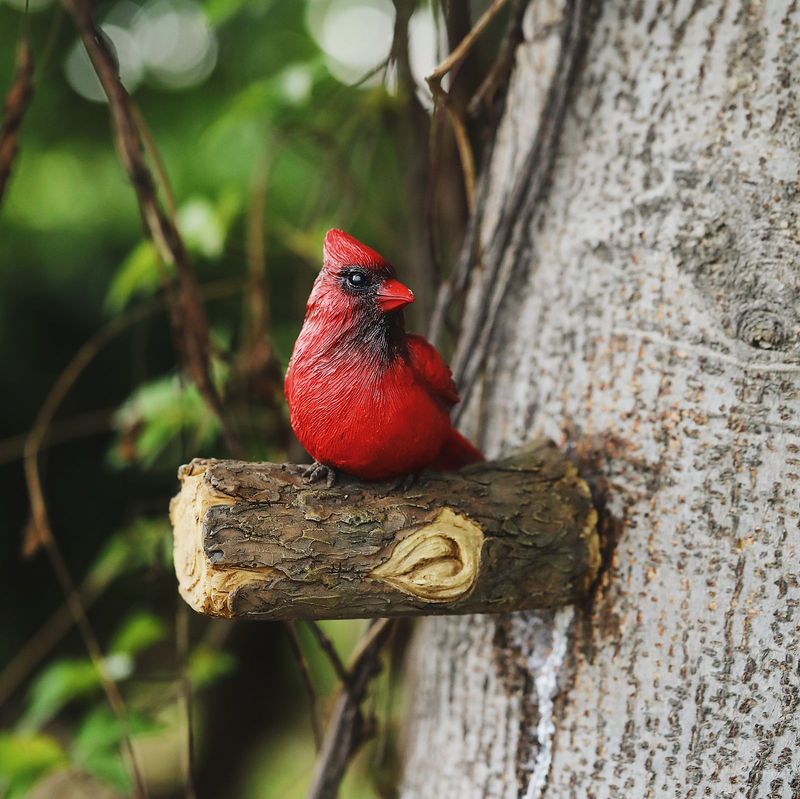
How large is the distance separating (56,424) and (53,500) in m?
0.33

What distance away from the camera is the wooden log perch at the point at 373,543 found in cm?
77

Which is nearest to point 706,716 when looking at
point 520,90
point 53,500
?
point 520,90

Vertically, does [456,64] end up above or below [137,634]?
above

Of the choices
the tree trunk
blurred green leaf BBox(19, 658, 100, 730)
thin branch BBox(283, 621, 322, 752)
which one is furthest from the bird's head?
blurred green leaf BBox(19, 658, 100, 730)

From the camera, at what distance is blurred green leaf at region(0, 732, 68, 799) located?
125 centimetres

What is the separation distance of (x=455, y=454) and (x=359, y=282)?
25 cm

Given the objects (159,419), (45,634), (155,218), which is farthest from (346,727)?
(45,634)

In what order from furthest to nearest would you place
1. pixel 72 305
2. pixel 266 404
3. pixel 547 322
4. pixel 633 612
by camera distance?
pixel 72 305 < pixel 266 404 < pixel 547 322 < pixel 633 612

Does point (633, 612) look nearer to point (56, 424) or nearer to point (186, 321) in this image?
point (186, 321)

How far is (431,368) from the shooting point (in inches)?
34.7

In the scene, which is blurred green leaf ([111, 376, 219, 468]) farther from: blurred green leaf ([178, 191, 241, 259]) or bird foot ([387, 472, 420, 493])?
bird foot ([387, 472, 420, 493])

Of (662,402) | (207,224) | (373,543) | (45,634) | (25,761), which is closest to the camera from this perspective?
(373,543)

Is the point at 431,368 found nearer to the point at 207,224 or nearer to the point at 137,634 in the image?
the point at 207,224

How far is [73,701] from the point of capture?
2443 millimetres
